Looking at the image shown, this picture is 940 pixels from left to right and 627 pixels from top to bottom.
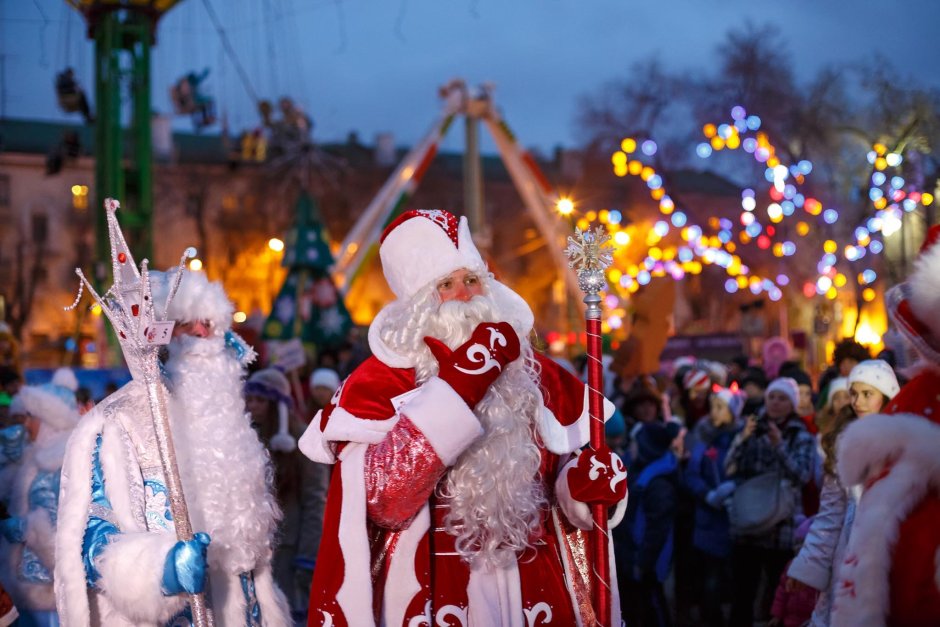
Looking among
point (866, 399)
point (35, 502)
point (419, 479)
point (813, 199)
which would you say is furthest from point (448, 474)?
point (813, 199)

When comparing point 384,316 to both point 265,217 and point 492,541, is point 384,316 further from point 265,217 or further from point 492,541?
point 265,217

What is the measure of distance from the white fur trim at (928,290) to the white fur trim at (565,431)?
1.25 meters

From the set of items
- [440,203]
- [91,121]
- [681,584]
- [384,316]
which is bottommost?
[681,584]

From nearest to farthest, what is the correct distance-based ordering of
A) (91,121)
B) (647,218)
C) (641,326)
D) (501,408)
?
(501,408) < (641,326) < (91,121) < (647,218)

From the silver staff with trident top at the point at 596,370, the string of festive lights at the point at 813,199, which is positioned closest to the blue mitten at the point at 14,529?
the silver staff with trident top at the point at 596,370

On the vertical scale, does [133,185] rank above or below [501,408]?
above

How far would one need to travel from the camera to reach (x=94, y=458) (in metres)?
4.20

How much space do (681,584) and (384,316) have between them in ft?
21.2

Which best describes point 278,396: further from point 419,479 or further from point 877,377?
point 419,479

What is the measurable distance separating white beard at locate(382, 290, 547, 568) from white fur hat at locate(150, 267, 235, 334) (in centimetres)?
90

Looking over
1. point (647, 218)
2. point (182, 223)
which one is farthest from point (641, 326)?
point (182, 223)

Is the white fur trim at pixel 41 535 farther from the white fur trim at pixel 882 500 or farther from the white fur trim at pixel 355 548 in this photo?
the white fur trim at pixel 882 500

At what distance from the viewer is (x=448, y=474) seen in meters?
3.99

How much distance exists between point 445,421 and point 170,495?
96cm
